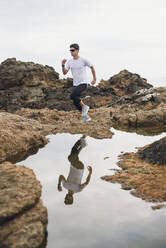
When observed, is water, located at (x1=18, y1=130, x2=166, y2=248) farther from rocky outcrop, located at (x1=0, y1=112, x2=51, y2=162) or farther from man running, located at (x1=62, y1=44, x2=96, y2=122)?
man running, located at (x1=62, y1=44, x2=96, y2=122)

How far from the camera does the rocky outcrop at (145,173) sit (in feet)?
13.0

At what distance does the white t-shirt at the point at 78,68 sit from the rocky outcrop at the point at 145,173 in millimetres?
3660

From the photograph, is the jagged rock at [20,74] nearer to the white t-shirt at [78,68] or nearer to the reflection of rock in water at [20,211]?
the white t-shirt at [78,68]

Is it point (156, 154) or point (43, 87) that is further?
point (43, 87)

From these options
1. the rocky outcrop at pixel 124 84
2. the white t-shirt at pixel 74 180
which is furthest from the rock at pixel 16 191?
the rocky outcrop at pixel 124 84

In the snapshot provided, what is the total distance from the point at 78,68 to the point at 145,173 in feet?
16.3

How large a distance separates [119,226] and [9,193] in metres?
1.24

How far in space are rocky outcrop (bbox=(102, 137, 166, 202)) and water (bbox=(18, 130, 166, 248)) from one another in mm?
172

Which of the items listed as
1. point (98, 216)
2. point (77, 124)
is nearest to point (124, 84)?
point (77, 124)

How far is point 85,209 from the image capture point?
11.5 ft

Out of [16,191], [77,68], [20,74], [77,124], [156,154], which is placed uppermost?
[20,74]

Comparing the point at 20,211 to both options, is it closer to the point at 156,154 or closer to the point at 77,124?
the point at 156,154

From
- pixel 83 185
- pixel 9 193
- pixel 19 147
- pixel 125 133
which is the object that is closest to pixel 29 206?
pixel 9 193

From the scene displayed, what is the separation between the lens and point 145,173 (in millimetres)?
4742
